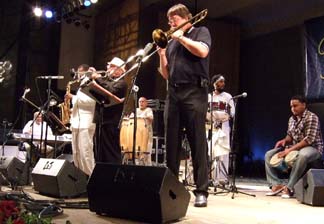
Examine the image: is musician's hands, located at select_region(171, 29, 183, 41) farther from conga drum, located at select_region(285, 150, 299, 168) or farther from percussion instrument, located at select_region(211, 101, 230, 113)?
conga drum, located at select_region(285, 150, 299, 168)

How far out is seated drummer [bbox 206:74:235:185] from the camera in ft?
18.2

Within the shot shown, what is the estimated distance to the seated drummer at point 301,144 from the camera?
4.98 metres

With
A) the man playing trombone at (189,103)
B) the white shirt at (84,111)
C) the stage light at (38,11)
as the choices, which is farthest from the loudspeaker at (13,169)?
the stage light at (38,11)

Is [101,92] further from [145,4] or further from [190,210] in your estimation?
[145,4]

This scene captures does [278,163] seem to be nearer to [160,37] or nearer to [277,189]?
[277,189]

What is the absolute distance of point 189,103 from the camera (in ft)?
11.3

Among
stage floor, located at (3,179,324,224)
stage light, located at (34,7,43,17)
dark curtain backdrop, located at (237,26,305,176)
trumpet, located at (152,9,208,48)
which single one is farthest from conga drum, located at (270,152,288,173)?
stage light, located at (34,7,43,17)

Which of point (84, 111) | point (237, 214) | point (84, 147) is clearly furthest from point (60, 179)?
point (237, 214)

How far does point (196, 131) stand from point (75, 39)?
8123 millimetres

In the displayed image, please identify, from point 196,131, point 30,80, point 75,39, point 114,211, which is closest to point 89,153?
point 196,131

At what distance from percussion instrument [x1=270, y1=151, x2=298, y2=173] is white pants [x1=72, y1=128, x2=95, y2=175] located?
2243 millimetres

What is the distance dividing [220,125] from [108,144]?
2.33 meters

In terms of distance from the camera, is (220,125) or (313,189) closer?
(313,189)

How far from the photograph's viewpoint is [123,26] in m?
10.2
